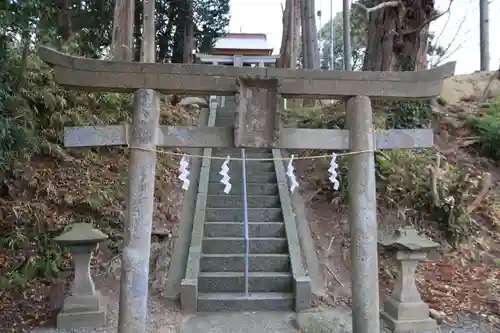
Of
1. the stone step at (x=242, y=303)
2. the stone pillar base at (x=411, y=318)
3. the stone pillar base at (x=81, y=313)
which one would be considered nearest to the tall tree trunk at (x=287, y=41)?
the stone step at (x=242, y=303)

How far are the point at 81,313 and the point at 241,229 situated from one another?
2.65 m

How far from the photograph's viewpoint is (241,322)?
514 cm

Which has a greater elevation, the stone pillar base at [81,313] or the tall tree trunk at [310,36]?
the tall tree trunk at [310,36]

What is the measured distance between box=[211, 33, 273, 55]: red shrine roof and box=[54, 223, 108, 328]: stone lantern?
17.2 meters

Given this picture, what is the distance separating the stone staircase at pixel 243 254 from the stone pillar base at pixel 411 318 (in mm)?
1100

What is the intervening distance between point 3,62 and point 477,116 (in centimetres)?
919

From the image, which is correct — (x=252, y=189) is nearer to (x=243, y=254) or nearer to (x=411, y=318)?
(x=243, y=254)

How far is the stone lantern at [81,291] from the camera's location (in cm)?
475

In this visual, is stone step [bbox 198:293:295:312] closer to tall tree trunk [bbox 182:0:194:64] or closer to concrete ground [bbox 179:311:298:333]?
A: concrete ground [bbox 179:311:298:333]

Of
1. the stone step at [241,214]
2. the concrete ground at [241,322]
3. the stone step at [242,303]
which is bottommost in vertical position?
the concrete ground at [241,322]

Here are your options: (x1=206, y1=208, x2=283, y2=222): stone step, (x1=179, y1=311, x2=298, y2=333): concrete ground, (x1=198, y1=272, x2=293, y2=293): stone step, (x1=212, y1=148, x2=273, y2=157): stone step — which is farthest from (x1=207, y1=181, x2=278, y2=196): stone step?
(x1=179, y1=311, x2=298, y2=333): concrete ground

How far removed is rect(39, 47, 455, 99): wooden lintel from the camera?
12.3 ft

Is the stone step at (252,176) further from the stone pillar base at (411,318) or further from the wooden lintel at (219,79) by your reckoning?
the wooden lintel at (219,79)

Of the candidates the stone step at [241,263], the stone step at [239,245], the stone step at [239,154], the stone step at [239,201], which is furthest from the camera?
the stone step at [239,154]
